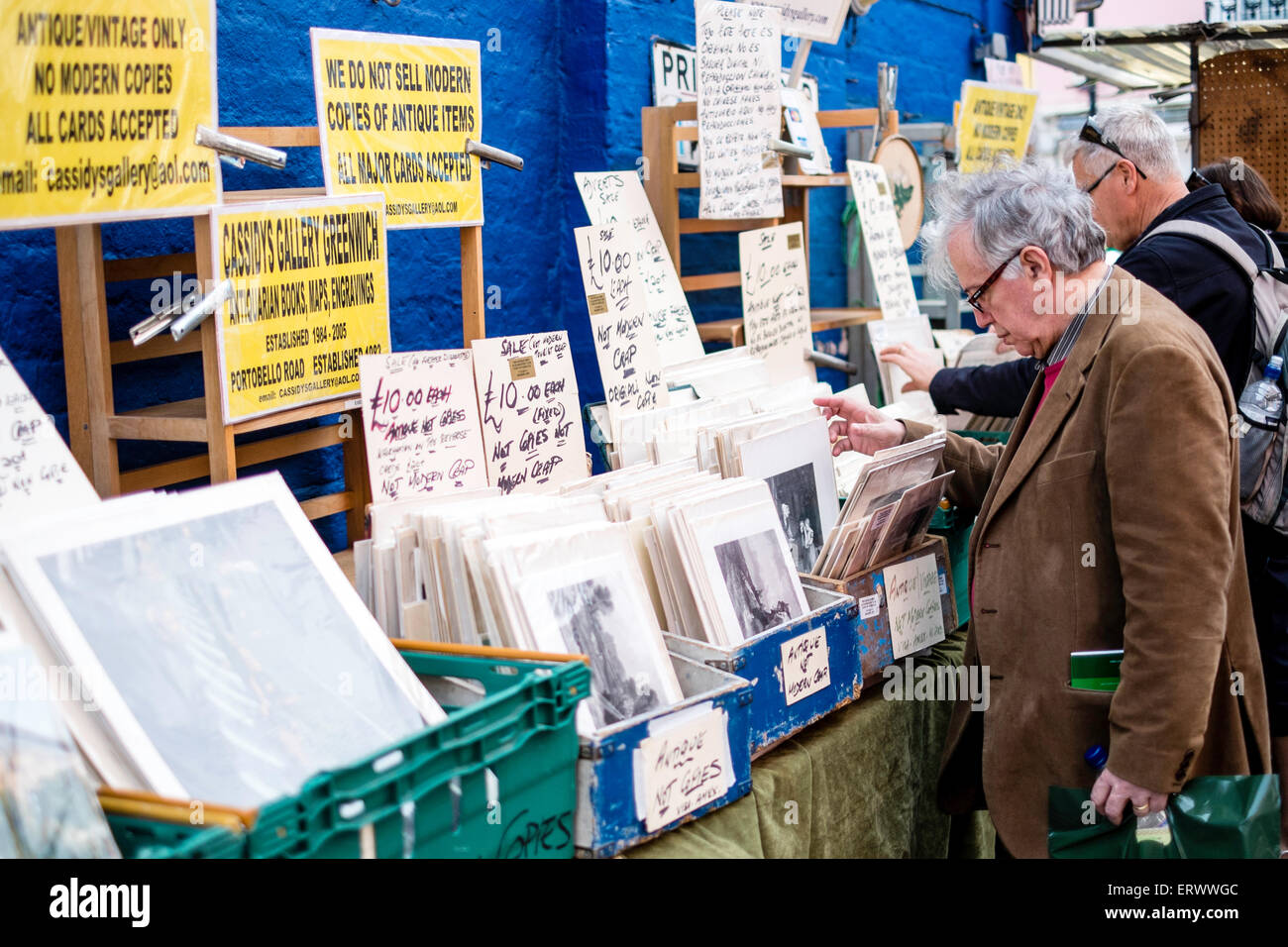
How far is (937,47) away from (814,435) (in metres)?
4.96

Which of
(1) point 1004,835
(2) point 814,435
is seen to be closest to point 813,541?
(2) point 814,435

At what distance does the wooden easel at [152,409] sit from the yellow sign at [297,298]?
1.2 inches

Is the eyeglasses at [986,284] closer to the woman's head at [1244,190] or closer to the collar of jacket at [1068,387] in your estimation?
the collar of jacket at [1068,387]

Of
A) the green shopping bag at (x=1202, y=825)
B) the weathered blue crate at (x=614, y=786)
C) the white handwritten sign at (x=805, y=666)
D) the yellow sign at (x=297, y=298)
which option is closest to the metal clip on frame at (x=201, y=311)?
the yellow sign at (x=297, y=298)

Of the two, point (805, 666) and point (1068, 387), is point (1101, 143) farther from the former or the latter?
point (805, 666)

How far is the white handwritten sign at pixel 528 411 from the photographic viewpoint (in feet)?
8.79

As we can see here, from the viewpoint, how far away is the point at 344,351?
7.93 feet

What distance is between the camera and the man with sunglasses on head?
2.94 meters

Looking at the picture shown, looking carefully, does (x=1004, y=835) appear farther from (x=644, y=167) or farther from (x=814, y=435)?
(x=644, y=167)

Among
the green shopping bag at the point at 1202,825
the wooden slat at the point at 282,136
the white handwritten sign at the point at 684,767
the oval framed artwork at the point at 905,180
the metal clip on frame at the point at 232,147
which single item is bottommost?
the green shopping bag at the point at 1202,825

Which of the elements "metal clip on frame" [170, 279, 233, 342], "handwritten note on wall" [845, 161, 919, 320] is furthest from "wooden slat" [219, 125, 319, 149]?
"handwritten note on wall" [845, 161, 919, 320]

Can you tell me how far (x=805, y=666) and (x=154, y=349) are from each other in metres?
1.55

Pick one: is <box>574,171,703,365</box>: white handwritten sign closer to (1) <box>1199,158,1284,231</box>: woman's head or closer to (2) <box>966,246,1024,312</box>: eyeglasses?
(2) <box>966,246,1024,312</box>: eyeglasses

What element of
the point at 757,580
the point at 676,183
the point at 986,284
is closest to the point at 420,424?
the point at 757,580
